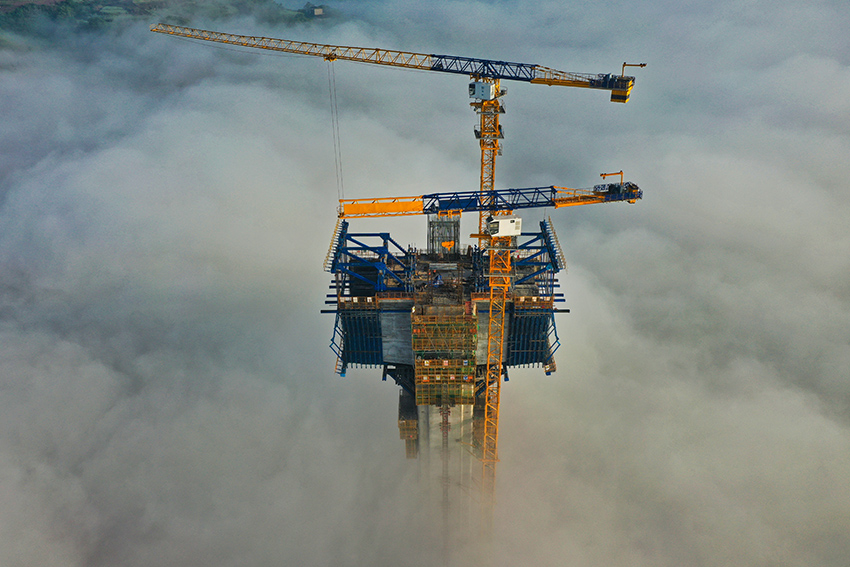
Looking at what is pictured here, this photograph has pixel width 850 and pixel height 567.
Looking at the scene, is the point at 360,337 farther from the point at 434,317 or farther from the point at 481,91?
the point at 481,91

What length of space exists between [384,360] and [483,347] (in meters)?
20.0

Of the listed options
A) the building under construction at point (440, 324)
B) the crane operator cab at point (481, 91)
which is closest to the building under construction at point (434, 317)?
the building under construction at point (440, 324)

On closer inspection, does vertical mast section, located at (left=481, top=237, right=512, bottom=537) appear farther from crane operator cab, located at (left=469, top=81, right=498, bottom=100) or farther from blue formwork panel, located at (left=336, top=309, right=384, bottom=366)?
crane operator cab, located at (left=469, top=81, right=498, bottom=100)

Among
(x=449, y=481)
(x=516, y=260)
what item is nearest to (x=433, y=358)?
(x=516, y=260)

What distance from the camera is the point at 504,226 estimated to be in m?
85.2

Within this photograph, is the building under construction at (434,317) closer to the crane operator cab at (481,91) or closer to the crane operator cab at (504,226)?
the crane operator cab at (504,226)

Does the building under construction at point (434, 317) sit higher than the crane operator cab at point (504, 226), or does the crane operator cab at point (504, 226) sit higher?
the crane operator cab at point (504, 226)

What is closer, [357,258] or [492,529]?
[357,258]

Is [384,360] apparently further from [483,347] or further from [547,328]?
[547,328]

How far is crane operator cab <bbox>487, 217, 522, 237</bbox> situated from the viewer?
8481 cm

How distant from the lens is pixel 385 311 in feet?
313

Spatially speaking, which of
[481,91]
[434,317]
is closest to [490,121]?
[481,91]

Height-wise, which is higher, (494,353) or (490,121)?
(490,121)

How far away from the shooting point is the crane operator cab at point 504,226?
84812 millimetres
